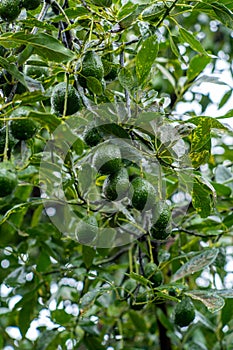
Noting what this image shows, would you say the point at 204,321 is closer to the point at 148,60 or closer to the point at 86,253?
the point at 86,253

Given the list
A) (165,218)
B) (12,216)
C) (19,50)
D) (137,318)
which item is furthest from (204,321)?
(19,50)

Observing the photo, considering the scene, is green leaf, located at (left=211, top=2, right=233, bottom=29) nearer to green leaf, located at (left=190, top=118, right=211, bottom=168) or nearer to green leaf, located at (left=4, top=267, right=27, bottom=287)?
green leaf, located at (left=190, top=118, right=211, bottom=168)

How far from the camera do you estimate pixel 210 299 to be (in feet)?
3.10

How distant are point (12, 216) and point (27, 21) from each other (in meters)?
0.77

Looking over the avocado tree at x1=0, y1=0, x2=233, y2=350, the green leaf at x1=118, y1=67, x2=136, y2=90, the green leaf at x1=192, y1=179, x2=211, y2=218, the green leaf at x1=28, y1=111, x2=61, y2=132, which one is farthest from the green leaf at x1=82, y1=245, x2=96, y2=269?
the green leaf at x1=28, y1=111, x2=61, y2=132

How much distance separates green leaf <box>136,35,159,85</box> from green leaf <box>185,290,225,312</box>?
38 cm

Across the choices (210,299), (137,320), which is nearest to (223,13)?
(210,299)

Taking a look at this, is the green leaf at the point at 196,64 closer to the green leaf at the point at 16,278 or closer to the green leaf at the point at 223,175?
the green leaf at the point at 223,175

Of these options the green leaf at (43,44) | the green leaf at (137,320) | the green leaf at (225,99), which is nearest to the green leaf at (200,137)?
the green leaf at (43,44)

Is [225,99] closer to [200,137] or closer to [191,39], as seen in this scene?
[191,39]

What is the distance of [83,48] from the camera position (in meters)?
0.79

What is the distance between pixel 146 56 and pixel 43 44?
19 cm

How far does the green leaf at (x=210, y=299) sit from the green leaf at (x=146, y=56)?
0.38m

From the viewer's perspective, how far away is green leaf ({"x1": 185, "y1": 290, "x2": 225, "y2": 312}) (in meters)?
0.90
